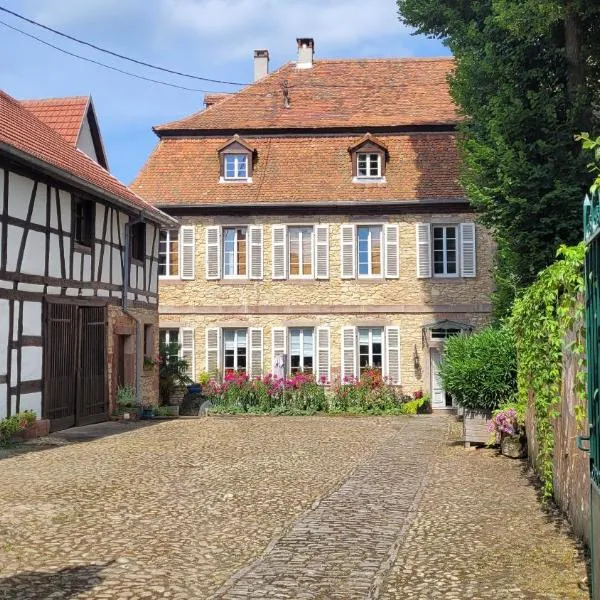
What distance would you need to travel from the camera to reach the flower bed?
19.3 metres

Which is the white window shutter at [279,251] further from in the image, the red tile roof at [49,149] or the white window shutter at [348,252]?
the red tile roof at [49,149]

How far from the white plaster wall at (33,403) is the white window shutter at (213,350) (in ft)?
27.6

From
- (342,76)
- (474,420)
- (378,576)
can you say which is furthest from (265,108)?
(378,576)

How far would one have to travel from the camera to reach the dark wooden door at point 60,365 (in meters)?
13.8

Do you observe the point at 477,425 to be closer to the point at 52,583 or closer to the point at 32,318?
the point at 32,318

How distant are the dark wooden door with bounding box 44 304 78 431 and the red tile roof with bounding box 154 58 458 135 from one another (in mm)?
10275

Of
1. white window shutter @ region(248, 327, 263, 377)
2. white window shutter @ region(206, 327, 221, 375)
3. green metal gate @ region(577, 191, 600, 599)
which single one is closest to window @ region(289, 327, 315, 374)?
white window shutter @ region(248, 327, 263, 377)

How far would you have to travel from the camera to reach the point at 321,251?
21.9m

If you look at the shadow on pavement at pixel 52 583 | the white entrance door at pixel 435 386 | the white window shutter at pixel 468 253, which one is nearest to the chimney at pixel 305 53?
the white window shutter at pixel 468 253

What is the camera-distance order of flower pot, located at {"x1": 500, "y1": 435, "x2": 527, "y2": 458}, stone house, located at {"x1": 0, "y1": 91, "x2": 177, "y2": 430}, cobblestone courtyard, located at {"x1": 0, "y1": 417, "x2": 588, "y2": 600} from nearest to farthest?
cobblestone courtyard, located at {"x1": 0, "y1": 417, "x2": 588, "y2": 600}
flower pot, located at {"x1": 500, "y1": 435, "x2": 527, "y2": 458}
stone house, located at {"x1": 0, "y1": 91, "x2": 177, "y2": 430}

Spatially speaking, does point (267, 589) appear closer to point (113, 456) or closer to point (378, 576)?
point (378, 576)

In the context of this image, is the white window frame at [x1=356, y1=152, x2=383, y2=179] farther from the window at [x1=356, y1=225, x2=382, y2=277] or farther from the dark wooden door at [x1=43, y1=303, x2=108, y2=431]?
the dark wooden door at [x1=43, y1=303, x2=108, y2=431]

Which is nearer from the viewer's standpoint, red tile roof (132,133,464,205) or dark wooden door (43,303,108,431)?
dark wooden door (43,303,108,431)

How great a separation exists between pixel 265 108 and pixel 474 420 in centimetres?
1529
